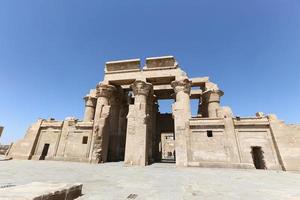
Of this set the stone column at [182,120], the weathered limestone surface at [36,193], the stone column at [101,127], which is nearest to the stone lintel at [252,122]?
the stone column at [182,120]

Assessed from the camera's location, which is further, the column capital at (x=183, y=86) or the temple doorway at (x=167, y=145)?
the temple doorway at (x=167, y=145)

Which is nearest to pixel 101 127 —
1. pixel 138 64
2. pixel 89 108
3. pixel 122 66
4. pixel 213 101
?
pixel 89 108

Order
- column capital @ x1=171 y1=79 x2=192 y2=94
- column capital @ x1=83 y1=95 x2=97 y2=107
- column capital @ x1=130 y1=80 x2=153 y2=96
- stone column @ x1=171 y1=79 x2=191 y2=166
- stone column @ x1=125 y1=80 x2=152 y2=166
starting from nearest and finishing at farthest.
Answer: stone column @ x1=171 y1=79 x2=191 y2=166
stone column @ x1=125 y1=80 x2=152 y2=166
column capital @ x1=171 y1=79 x2=192 y2=94
column capital @ x1=130 y1=80 x2=153 y2=96
column capital @ x1=83 y1=95 x2=97 y2=107

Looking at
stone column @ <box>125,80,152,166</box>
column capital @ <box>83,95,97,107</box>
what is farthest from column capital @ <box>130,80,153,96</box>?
column capital @ <box>83,95,97,107</box>

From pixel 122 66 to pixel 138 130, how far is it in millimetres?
7336

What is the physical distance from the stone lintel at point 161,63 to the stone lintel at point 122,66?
1.05 m

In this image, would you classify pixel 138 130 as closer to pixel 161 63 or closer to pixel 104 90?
pixel 104 90

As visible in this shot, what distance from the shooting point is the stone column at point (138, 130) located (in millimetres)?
13141

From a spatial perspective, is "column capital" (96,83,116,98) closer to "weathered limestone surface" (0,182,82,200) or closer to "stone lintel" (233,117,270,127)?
"stone lintel" (233,117,270,127)

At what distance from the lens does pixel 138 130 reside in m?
14.0

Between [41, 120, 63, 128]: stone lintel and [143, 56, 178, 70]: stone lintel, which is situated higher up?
[143, 56, 178, 70]: stone lintel

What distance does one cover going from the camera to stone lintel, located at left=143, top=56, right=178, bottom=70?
1623 centimetres

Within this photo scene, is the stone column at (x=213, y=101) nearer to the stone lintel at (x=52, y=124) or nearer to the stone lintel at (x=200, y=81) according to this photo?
the stone lintel at (x=200, y=81)

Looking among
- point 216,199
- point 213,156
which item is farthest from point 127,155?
point 216,199
